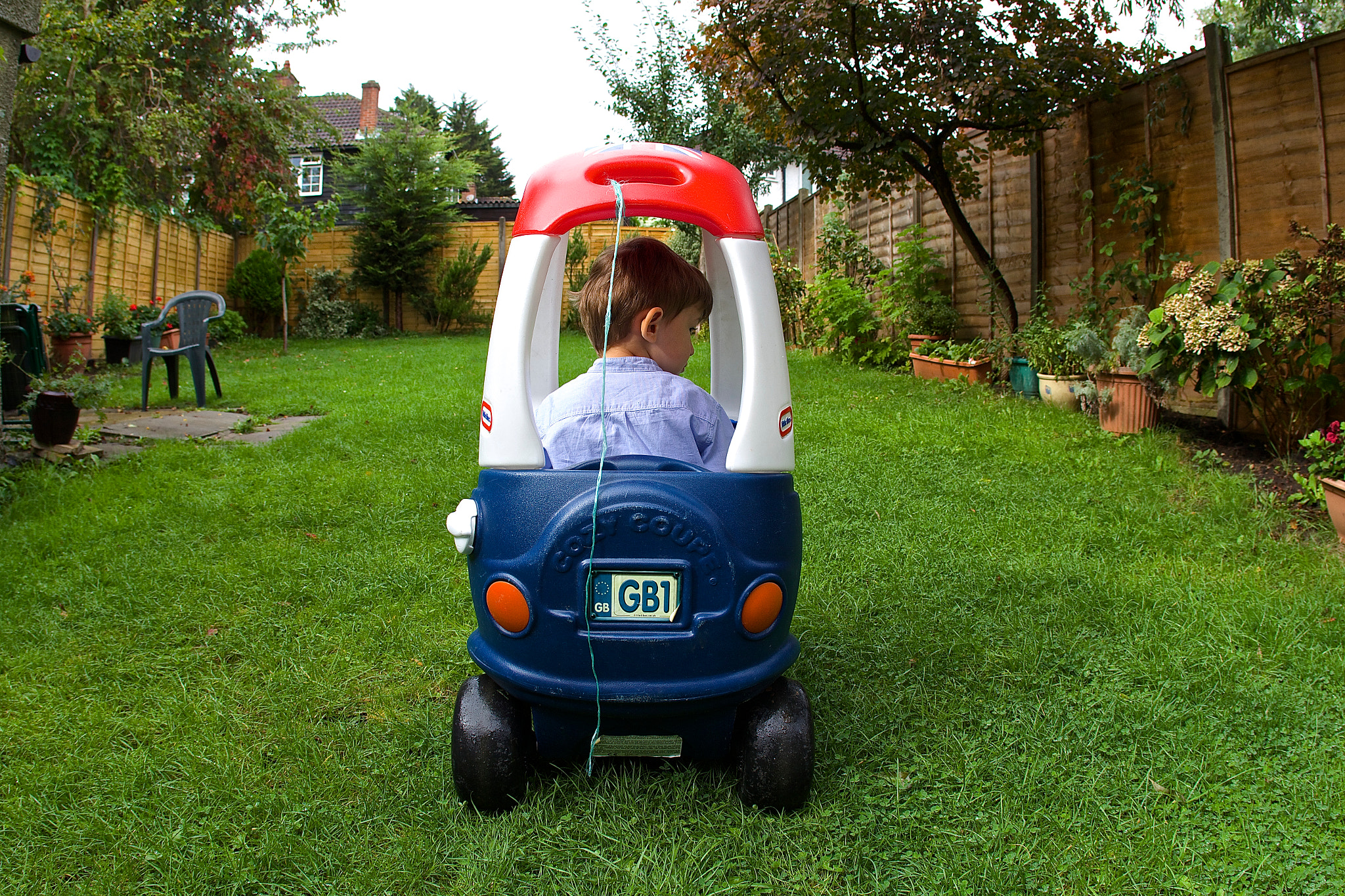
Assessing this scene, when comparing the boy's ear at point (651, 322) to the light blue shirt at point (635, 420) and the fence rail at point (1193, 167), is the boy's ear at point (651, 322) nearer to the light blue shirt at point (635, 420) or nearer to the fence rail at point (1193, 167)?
the light blue shirt at point (635, 420)

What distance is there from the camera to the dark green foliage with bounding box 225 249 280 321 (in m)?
15.6

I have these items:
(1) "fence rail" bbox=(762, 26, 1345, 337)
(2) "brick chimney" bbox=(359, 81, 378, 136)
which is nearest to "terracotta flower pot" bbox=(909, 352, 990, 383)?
(1) "fence rail" bbox=(762, 26, 1345, 337)

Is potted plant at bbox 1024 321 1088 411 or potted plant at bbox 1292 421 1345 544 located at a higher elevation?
potted plant at bbox 1024 321 1088 411

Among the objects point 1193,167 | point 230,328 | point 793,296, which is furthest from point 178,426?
point 230,328

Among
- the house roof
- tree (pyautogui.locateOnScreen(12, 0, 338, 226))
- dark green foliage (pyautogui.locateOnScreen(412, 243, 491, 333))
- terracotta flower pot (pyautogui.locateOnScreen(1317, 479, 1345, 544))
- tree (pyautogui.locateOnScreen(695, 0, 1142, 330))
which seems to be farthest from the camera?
the house roof

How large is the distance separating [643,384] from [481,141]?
42191 mm

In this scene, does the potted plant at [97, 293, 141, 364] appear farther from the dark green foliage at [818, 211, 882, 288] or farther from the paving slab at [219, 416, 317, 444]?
the dark green foliage at [818, 211, 882, 288]

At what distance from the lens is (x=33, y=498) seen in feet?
12.5

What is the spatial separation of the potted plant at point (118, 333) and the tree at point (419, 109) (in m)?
9.92

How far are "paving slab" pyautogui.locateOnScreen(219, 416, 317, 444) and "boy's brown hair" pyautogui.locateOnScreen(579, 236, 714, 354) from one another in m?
4.21

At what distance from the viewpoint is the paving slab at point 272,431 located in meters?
5.41

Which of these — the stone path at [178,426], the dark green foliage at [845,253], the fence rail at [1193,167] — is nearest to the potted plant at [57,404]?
the stone path at [178,426]

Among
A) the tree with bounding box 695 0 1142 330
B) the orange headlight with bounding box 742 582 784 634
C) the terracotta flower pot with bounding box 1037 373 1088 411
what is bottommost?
the orange headlight with bounding box 742 582 784 634

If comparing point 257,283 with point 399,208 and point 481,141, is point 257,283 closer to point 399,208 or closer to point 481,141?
point 399,208
